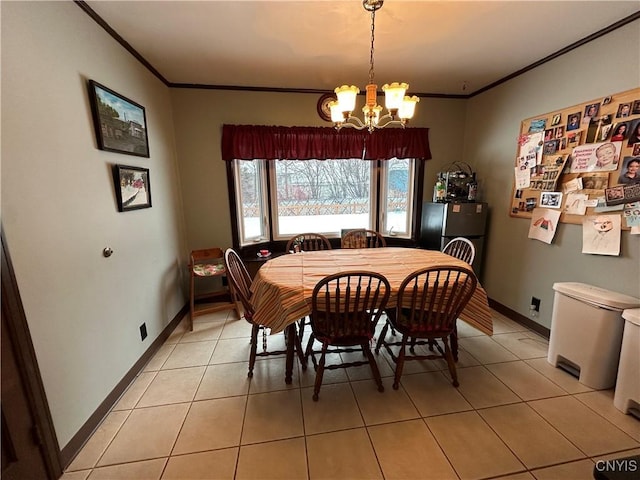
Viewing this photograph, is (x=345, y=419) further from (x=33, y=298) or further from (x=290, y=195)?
(x=290, y=195)

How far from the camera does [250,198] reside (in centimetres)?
334

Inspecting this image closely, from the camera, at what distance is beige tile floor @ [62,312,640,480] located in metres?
1.37

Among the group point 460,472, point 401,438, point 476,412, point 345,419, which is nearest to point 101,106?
point 345,419

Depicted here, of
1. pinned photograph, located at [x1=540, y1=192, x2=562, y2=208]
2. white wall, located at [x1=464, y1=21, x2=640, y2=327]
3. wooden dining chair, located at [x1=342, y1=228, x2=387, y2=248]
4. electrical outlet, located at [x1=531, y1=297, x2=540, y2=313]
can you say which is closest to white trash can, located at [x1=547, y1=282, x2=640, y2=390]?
white wall, located at [x1=464, y1=21, x2=640, y2=327]

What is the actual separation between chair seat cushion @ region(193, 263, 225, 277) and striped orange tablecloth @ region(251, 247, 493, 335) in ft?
3.09

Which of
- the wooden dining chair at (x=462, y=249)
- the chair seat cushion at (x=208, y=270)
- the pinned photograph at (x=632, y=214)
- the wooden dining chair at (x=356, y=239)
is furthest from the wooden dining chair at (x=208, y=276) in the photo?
the pinned photograph at (x=632, y=214)

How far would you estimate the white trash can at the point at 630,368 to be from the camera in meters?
1.58

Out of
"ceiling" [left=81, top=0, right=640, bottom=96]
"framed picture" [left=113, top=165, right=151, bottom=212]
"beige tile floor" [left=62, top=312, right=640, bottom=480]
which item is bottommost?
"beige tile floor" [left=62, top=312, right=640, bottom=480]

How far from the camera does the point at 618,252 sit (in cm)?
193

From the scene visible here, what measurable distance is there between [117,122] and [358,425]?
2.56 meters

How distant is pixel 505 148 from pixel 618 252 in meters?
1.42

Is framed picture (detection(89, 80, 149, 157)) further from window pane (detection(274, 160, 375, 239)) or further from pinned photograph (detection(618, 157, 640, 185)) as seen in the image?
pinned photograph (detection(618, 157, 640, 185))

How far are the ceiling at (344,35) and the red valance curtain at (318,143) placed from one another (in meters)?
0.53

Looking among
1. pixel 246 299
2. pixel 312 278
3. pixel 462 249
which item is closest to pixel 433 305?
pixel 312 278
